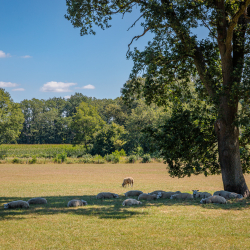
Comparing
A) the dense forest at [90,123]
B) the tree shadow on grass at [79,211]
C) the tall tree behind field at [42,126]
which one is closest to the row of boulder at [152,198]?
the tree shadow on grass at [79,211]

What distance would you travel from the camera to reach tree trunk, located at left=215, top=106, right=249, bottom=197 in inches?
539

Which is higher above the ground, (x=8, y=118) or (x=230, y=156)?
(x=8, y=118)

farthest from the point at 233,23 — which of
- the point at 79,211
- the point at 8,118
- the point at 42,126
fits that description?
the point at 42,126

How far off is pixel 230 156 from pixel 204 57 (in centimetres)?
595

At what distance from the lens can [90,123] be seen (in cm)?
8775

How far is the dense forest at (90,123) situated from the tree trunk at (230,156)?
100.0ft

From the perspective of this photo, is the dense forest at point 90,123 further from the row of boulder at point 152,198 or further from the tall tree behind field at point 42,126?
the row of boulder at point 152,198

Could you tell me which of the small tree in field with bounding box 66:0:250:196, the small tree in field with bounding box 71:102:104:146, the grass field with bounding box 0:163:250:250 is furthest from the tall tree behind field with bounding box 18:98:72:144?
the grass field with bounding box 0:163:250:250

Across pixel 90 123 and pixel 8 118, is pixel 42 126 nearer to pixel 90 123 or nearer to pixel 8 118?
pixel 90 123

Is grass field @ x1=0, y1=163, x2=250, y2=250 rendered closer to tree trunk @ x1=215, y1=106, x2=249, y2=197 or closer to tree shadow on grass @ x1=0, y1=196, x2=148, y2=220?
tree shadow on grass @ x1=0, y1=196, x2=148, y2=220

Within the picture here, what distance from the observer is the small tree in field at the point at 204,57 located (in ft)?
42.6

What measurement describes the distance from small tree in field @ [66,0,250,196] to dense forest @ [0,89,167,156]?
2989 centimetres

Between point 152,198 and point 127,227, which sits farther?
point 152,198

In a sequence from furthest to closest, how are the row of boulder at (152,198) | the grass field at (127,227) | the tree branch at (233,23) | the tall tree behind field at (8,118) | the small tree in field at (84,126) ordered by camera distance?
the small tree in field at (84,126), the tall tree behind field at (8,118), the tree branch at (233,23), the row of boulder at (152,198), the grass field at (127,227)
